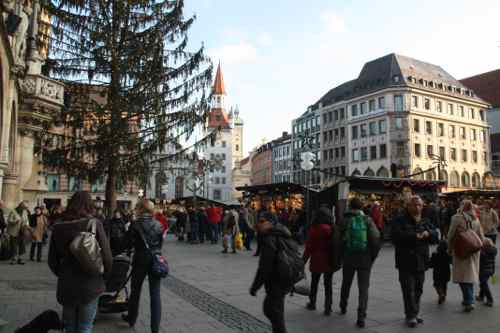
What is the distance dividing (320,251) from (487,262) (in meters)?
3.02

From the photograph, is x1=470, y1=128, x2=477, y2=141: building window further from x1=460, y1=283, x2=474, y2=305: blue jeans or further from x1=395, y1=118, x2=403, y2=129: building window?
x1=460, y1=283, x2=474, y2=305: blue jeans

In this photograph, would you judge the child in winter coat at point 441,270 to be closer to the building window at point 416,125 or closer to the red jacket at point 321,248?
the red jacket at point 321,248

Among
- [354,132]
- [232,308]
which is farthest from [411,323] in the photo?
[354,132]

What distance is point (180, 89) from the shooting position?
1711cm

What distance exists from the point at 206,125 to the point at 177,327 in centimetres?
1227

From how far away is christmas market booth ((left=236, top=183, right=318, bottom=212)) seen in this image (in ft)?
77.6

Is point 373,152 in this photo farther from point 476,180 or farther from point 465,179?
point 476,180

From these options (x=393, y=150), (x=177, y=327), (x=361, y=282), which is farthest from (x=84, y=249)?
(x=393, y=150)

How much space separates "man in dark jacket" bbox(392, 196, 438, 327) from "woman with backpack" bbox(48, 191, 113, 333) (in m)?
4.11

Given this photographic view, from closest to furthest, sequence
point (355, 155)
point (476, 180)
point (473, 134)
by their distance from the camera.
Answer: point (476, 180)
point (355, 155)
point (473, 134)

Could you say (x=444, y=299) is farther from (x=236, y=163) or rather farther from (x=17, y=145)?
(x=236, y=163)

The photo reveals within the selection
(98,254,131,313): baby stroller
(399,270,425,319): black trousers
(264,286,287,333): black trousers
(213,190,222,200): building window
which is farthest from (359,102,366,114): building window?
(264,286,287,333): black trousers

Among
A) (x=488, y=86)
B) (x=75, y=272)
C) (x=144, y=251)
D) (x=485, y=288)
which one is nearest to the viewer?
(x=75, y=272)

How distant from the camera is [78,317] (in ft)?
13.8
